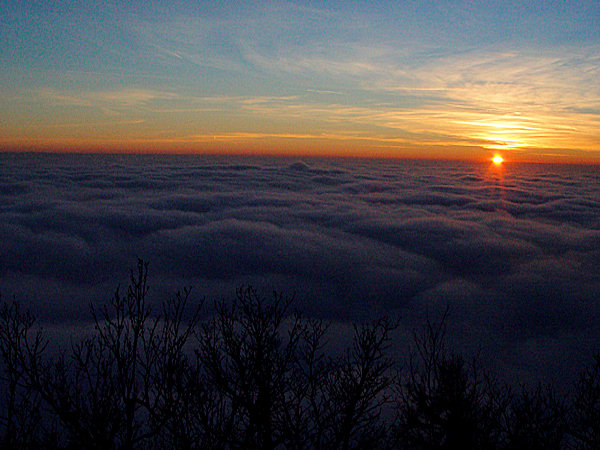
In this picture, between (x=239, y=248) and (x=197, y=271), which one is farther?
(x=239, y=248)

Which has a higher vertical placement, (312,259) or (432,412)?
(432,412)

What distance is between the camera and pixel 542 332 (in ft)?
174

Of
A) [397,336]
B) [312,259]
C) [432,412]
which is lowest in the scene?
[397,336]

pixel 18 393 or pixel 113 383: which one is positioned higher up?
pixel 113 383

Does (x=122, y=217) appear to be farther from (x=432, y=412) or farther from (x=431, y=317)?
(x=432, y=412)

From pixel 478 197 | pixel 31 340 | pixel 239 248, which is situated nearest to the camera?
pixel 31 340

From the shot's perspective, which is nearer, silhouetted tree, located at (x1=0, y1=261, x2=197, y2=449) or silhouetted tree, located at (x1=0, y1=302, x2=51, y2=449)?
silhouetted tree, located at (x1=0, y1=261, x2=197, y2=449)

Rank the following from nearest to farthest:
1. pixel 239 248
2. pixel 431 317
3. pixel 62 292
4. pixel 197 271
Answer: pixel 431 317 → pixel 62 292 → pixel 197 271 → pixel 239 248

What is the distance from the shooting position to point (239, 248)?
80875 mm

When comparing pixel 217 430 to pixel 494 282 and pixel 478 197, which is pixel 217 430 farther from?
pixel 478 197

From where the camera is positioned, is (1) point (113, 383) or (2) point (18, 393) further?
(2) point (18, 393)

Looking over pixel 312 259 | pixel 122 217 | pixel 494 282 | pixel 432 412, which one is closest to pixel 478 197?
pixel 494 282

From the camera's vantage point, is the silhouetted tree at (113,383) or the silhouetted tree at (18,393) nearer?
the silhouetted tree at (113,383)

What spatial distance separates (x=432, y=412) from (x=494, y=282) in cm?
6496
